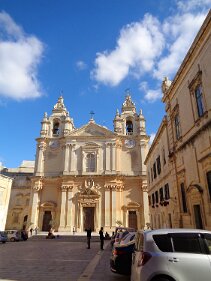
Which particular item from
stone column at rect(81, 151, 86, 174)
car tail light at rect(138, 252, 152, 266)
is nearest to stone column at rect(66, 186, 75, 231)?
stone column at rect(81, 151, 86, 174)

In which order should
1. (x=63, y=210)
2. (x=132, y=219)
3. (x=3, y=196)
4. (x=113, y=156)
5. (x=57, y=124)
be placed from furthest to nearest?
(x=57, y=124) < (x=3, y=196) < (x=113, y=156) < (x=132, y=219) < (x=63, y=210)

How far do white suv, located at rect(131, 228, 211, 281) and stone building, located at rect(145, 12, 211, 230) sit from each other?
21.9 feet

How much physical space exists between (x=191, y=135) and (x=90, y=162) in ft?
87.6

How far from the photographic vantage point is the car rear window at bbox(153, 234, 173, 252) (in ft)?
16.4

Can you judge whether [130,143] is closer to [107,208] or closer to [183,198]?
[107,208]

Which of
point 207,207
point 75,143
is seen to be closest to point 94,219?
point 75,143

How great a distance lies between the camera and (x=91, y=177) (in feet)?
122

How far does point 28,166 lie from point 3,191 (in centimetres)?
2657

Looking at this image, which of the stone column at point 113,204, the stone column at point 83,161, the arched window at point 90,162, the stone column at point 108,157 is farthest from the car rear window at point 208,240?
the arched window at point 90,162

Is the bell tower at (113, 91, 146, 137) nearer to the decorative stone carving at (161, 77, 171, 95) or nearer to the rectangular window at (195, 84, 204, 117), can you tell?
the decorative stone carving at (161, 77, 171, 95)

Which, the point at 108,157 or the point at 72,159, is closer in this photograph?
the point at 108,157

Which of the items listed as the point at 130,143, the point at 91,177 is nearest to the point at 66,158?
the point at 91,177

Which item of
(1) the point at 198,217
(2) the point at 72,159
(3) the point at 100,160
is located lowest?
(1) the point at 198,217

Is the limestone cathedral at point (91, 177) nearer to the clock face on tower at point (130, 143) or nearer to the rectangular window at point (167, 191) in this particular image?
the clock face on tower at point (130, 143)
